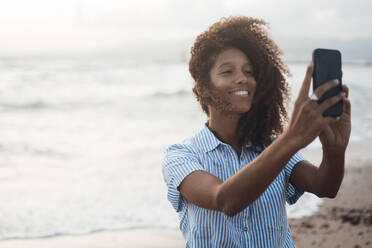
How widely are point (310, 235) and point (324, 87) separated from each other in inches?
152

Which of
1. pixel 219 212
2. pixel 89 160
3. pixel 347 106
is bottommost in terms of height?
pixel 89 160

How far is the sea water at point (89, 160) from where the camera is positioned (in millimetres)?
5738

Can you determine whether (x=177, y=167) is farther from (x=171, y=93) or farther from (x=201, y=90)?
(x=171, y=93)

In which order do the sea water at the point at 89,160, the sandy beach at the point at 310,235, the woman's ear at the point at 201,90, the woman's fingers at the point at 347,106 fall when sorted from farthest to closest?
1. the sea water at the point at 89,160
2. the sandy beach at the point at 310,235
3. the woman's ear at the point at 201,90
4. the woman's fingers at the point at 347,106

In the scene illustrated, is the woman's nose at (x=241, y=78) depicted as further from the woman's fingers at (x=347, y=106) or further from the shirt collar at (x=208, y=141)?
the woman's fingers at (x=347, y=106)

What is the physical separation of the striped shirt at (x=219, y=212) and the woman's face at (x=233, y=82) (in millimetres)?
175

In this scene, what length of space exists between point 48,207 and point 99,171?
2030 millimetres

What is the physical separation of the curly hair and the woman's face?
1.2 inches

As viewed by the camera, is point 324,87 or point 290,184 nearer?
point 324,87

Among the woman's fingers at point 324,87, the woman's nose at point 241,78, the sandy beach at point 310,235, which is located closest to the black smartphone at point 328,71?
the woman's fingers at point 324,87

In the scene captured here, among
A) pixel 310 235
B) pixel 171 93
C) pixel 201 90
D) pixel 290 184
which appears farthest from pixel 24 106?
pixel 290 184

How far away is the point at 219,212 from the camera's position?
5.90 ft

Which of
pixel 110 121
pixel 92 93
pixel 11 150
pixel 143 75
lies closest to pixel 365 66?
pixel 143 75

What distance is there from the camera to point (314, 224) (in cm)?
511
